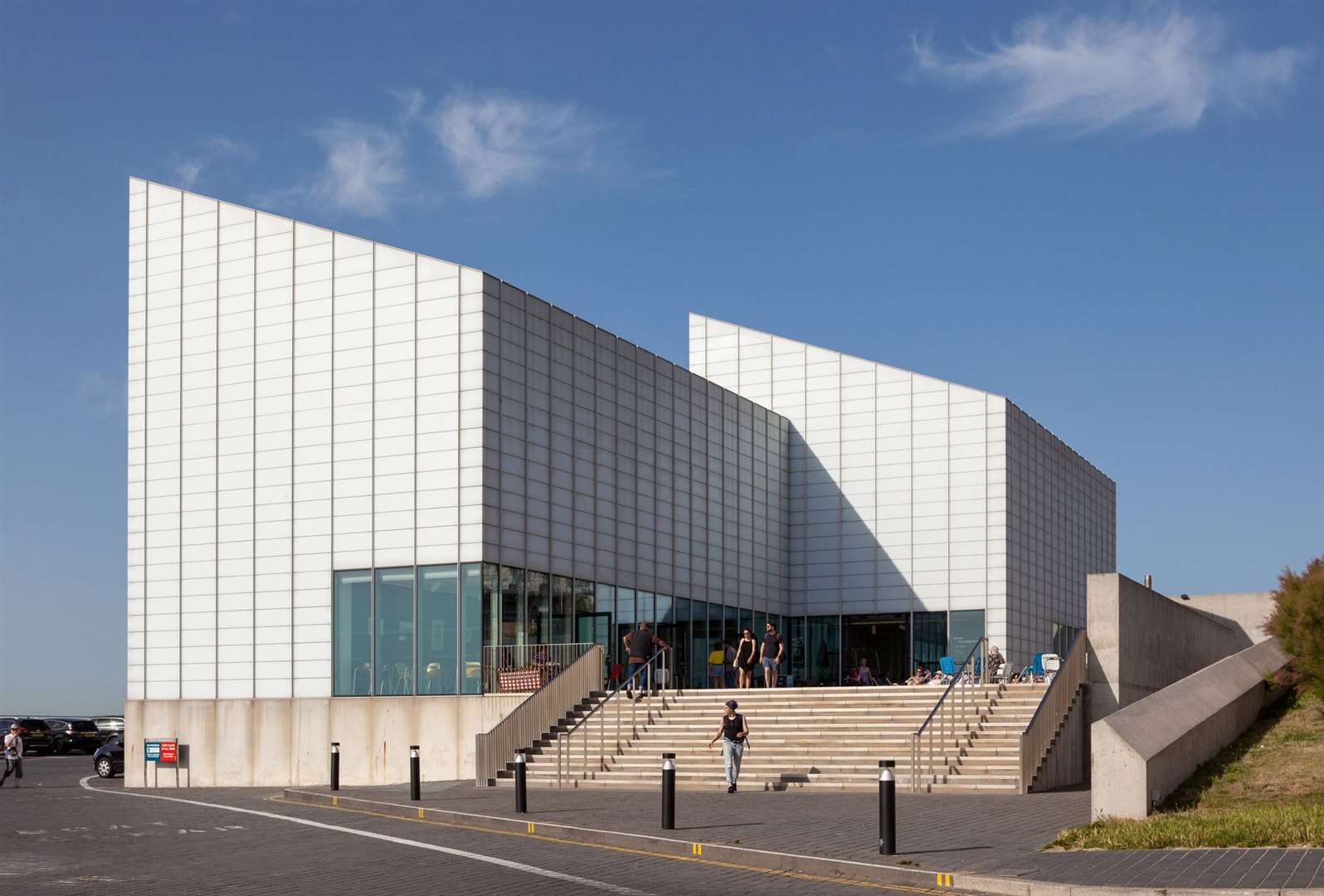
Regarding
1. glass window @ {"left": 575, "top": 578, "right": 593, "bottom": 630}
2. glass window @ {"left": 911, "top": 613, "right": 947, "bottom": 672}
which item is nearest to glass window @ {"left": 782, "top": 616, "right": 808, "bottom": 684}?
glass window @ {"left": 911, "top": 613, "right": 947, "bottom": 672}

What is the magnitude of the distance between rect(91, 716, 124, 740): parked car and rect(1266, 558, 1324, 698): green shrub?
167ft

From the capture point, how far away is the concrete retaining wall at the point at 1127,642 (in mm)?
28141

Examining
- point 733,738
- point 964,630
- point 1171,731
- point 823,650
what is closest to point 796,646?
point 823,650

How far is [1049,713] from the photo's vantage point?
2584cm

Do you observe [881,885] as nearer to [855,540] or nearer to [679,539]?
[679,539]

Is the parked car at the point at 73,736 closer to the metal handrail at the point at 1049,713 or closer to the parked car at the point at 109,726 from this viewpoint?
the parked car at the point at 109,726

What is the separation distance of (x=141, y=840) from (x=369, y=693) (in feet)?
50.2

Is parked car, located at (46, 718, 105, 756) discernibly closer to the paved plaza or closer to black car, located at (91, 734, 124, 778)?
black car, located at (91, 734, 124, 778)

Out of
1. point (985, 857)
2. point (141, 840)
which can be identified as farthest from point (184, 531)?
point (985, 857)

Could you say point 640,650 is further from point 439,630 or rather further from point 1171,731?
point 1171,731

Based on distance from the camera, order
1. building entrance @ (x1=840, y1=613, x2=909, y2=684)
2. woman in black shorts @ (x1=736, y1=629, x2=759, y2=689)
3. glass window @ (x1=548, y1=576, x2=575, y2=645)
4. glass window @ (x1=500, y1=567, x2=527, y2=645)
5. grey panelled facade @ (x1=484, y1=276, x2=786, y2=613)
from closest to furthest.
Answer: woman in black shorts @ (x1=736, y1=629, x2=759, y2=689) → glass window @ (x1=500, y1=567, x2=527, y2=645) → grey panelled facade @ (x1=484, y1=276, x2=786, y2=613) → glass window @ (x1=548, y1=576, x2=575, y2=645) → building entrance @ (x1=840, y1=613, x2=909, y2=684)

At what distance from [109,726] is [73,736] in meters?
6.99

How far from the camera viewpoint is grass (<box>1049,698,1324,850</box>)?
49.9ft

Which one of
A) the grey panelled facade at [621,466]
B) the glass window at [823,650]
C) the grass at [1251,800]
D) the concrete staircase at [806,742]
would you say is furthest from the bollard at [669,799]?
the glass window at [823,650]
